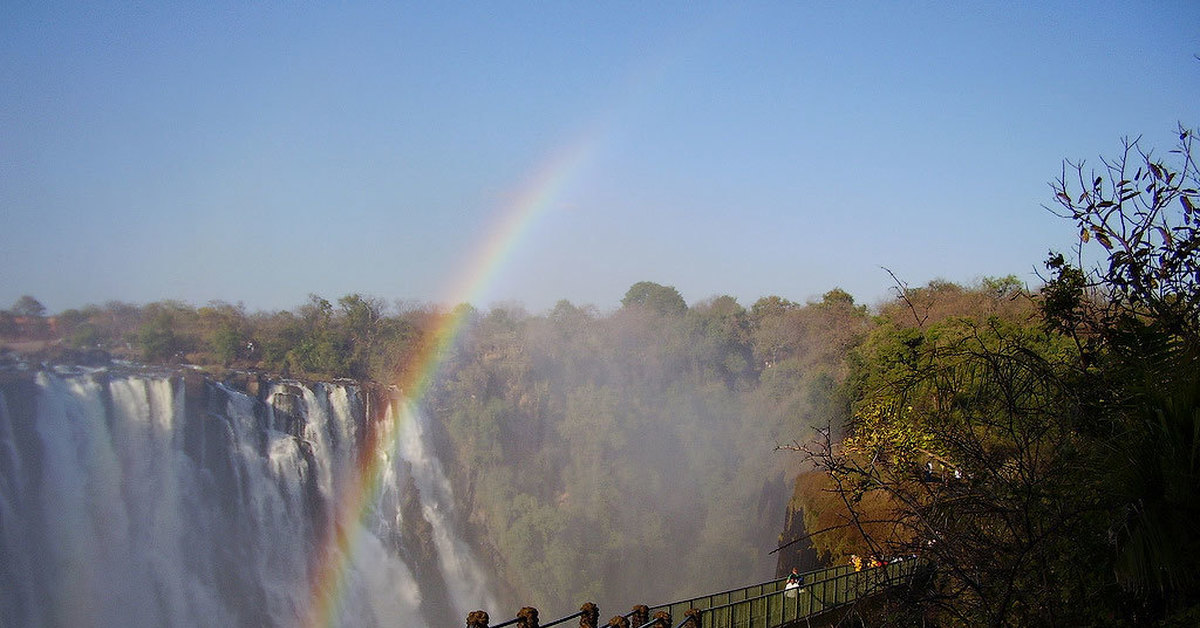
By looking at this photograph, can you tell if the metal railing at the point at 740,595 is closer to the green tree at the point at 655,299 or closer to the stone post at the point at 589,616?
the stone post at the point at 589,616

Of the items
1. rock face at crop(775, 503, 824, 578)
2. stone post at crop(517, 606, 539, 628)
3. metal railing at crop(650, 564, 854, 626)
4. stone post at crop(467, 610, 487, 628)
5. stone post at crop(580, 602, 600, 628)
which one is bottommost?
rock face at crop(775, 503, 824, 578)

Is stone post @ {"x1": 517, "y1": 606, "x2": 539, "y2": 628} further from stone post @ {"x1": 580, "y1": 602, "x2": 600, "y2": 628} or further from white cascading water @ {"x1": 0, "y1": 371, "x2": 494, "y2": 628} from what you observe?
white cascading water @ {"x1": 0, "y1": 371, "x2": 494, "y2": 628}

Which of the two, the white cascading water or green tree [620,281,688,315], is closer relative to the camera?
the white cascading water

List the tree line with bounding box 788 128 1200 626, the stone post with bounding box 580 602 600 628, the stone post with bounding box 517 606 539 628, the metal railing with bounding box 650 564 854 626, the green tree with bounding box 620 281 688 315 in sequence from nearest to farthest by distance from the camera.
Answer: the tree line with bounding box 788 128 1200 626 < the stone post with bounding box 517 606 539 628 < the stone post with bounding box 580 602 600 628 < the metal railing with bounding box 650 564 854 626 < the green tree with bounding box 620 281 688 315

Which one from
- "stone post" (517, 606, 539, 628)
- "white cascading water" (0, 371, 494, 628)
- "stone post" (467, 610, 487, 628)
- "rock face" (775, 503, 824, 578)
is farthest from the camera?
"white cascading water" (0, 371, 494, 628)

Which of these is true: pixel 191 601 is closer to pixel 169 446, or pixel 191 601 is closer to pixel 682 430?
pixel 169 446

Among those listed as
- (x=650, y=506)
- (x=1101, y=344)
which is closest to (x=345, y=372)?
(x=650, y=506)

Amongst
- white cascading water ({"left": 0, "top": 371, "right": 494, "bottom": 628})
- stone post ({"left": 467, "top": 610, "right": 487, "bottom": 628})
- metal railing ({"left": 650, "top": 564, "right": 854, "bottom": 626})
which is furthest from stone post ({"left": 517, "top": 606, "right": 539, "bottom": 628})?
white cascading water ({"left": 0, "top": 371, "right": 494, "bottom": 628})

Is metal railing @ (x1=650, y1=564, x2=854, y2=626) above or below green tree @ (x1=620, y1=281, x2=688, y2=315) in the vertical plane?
below
